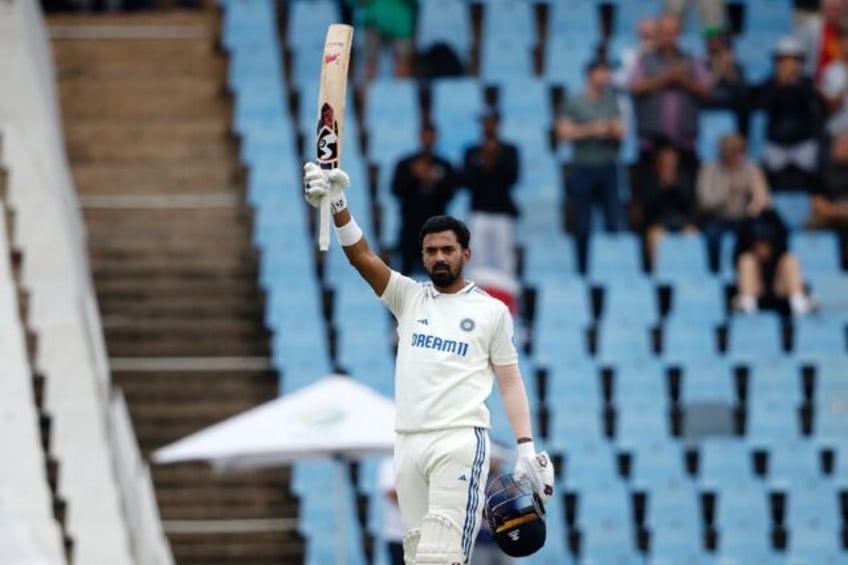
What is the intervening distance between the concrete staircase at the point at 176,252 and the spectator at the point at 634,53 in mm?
3528

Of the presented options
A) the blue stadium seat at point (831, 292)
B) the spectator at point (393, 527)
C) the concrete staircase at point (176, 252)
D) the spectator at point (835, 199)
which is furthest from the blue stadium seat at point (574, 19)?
the spectator at point (393, 527)

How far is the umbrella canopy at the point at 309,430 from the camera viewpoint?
16.1m

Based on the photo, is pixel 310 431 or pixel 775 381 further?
pixel 775 381

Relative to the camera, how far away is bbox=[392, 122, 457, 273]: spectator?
20.5 metres

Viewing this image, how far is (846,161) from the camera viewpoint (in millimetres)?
21719

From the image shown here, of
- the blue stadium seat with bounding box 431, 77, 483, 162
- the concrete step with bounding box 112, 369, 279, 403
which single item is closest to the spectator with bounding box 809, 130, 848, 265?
the blue stadium seat with bounding box 431, 77, 483, 162

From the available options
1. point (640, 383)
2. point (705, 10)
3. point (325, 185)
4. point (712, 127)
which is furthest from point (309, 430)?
point (705, 10)

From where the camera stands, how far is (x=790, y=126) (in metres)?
A: 21.9

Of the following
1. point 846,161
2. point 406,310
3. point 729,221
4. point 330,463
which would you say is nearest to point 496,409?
point 330,463

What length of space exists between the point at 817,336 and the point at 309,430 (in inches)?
233

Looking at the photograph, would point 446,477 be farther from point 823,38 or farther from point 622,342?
point 823,38

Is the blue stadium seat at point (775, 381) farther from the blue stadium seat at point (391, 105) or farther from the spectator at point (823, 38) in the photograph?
the blue stadium seat at point (391, 105)

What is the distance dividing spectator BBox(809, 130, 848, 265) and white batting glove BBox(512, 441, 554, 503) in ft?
36.3

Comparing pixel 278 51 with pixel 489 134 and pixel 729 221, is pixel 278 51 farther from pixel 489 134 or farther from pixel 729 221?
pixel 729 221
